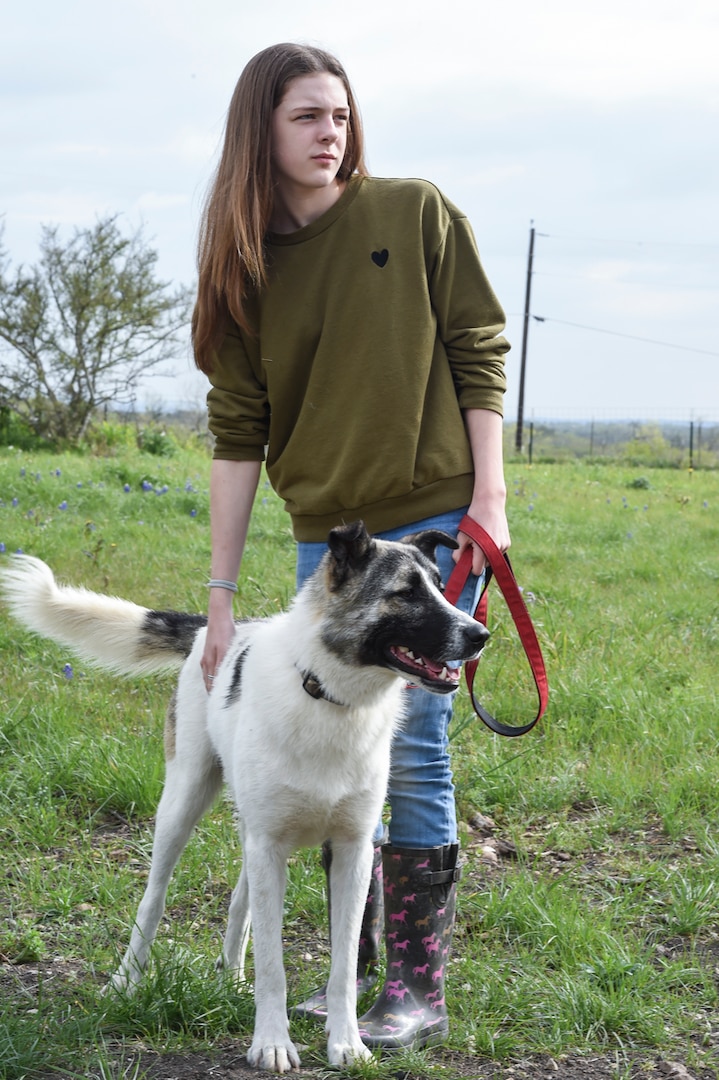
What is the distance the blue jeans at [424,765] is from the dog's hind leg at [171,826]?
1.97 ft

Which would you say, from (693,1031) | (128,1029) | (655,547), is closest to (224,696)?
(128,1029)

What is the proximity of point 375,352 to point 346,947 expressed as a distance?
1.61 metres

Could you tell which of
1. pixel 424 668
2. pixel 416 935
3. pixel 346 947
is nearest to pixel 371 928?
pixel 416 935

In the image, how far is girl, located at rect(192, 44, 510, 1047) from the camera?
2.96 metres

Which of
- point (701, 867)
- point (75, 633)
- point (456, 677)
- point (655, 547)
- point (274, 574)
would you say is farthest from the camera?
point (655, 547)

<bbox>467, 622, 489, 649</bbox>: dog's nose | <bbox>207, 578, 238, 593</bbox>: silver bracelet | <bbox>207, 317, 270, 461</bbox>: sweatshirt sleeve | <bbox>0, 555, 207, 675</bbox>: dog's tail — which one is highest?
<bbox>207, 317, 270, 461</bbox>: sweatshirt sleeve

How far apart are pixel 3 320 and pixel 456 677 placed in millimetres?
19868

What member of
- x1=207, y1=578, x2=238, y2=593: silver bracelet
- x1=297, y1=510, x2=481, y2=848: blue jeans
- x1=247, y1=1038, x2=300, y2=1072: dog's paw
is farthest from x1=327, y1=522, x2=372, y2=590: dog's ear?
x1=247, y1=1038, x2=300, y2=1072: dog's paw

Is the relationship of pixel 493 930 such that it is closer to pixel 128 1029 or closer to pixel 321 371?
pixel 128 1029

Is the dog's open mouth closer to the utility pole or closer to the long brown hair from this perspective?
the long brown hair

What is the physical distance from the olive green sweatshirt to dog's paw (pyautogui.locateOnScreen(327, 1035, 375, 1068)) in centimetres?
138

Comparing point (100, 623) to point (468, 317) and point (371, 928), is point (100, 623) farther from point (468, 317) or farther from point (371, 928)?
point (468, 317)

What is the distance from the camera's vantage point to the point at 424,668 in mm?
2643

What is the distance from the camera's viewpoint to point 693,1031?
2.94 m
